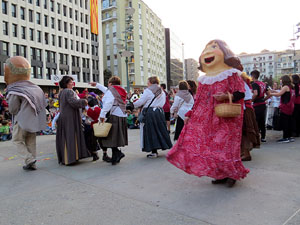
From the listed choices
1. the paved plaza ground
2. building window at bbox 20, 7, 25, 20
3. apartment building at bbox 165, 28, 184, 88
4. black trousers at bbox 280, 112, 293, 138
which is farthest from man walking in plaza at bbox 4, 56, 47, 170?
apartment building at bbox 165, 28, 184, 88

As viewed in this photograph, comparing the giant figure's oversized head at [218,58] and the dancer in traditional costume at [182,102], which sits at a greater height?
the giant figure's oversized head at [218,58]

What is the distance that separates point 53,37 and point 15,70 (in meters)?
45.3

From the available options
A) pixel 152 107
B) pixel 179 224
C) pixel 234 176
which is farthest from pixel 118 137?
pixel 179 224

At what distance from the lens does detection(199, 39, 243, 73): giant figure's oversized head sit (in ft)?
12.7

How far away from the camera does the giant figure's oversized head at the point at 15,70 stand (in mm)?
5223

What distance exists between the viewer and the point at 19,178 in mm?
4750

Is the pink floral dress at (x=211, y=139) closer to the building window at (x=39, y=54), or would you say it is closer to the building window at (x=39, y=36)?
the building window at (x=39, y=54)

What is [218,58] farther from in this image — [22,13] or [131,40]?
[131,40]

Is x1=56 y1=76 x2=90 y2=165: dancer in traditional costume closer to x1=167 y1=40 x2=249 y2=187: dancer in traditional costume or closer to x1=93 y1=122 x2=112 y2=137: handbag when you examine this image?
x1=93 y1=122 x2=112 y2=137: handbag

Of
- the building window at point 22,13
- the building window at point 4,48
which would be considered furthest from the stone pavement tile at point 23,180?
the building window at point 22,13

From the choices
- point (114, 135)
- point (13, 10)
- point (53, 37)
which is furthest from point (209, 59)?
point (53, 37)

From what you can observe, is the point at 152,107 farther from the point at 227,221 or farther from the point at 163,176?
the point at 227,221

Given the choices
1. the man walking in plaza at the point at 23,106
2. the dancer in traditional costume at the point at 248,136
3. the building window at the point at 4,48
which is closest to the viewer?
the man walking in plaza at the point at 23,106

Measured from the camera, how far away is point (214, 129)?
3.74 metres
